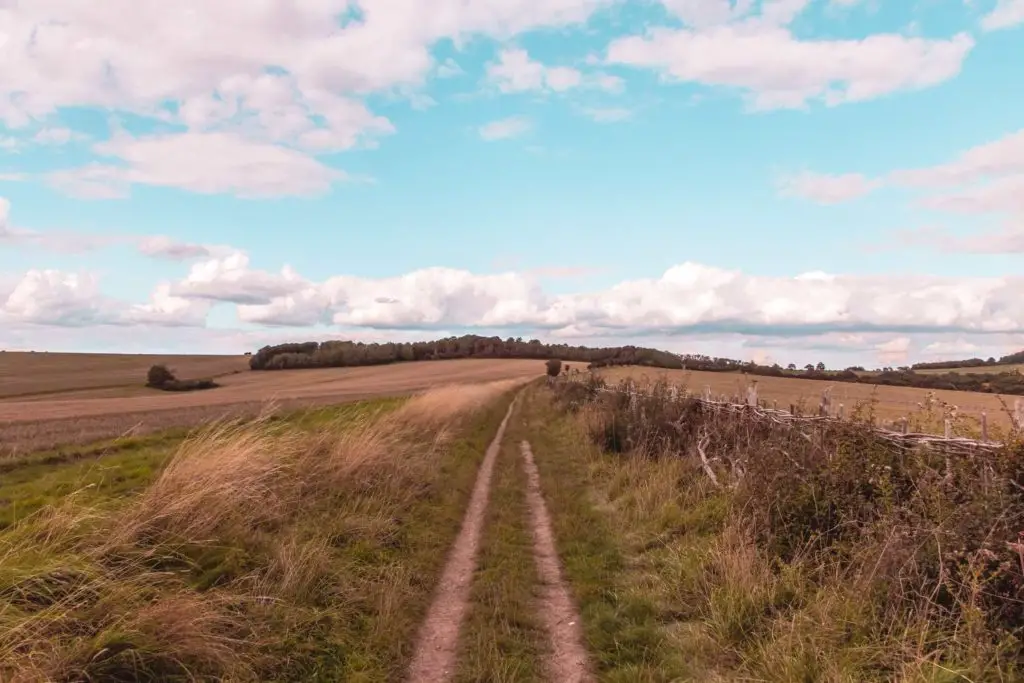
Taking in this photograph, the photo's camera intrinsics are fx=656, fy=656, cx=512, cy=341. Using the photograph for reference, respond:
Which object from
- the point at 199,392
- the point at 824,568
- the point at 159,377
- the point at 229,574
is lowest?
the point at 199,392

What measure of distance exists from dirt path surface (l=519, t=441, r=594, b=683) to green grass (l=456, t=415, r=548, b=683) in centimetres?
10

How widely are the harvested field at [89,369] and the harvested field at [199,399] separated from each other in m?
2.05

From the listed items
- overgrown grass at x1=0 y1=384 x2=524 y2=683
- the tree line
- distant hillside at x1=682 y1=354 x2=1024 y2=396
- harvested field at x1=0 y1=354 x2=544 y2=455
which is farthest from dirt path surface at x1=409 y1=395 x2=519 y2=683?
the tree line

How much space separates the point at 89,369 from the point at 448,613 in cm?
9301

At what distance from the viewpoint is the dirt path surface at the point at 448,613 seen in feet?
17.6

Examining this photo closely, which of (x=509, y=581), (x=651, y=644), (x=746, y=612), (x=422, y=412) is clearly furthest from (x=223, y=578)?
(x=422, y=412)

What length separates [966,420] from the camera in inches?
284

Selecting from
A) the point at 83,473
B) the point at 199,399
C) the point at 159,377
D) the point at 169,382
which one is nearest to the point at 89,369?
the point at 159,377

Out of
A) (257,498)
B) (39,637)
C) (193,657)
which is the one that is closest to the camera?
(39,637)

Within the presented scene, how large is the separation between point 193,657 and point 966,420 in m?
7.80

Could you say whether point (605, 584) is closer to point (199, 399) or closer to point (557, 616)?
point (557, 616)

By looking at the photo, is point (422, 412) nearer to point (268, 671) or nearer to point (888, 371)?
point (268, 671)

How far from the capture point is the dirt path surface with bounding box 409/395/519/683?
5371mm

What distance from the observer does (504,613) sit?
6387 millimetres
